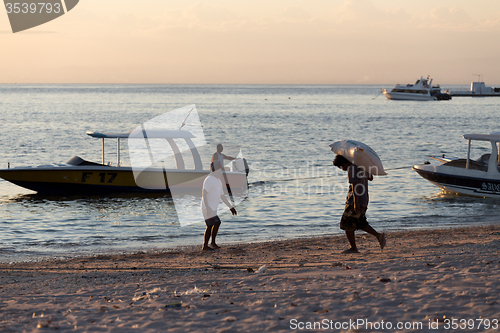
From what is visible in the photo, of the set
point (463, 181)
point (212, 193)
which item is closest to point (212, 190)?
point (212, 193)

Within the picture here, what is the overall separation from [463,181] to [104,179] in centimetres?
1310

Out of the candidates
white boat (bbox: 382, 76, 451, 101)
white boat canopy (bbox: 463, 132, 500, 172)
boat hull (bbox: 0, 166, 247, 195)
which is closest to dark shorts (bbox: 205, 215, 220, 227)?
boat hull (bbox: 0, 166, 247, 195)

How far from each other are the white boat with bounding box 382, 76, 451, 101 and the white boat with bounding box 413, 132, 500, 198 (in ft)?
347

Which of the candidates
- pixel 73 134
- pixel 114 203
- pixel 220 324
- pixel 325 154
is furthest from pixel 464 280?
pixel 73 134

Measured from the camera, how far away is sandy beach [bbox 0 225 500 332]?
5379 mm

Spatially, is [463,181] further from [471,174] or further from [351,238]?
[351,238]

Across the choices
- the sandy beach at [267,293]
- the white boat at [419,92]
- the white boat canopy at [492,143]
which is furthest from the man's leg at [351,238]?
the white boat at [419,92]

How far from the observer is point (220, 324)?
212 inches

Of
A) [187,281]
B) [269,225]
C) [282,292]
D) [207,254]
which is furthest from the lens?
[269,225]

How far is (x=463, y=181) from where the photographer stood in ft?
59.0

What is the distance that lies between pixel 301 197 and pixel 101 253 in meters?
9.09

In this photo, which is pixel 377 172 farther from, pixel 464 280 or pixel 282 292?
pixel 282 292

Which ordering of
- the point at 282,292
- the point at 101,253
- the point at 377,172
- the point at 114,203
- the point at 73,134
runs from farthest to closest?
the point at 73,134 → the point at 114,203 → the point at 101,253 → the point at 377,172 → the point at 282,292

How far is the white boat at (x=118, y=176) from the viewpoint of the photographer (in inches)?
714
